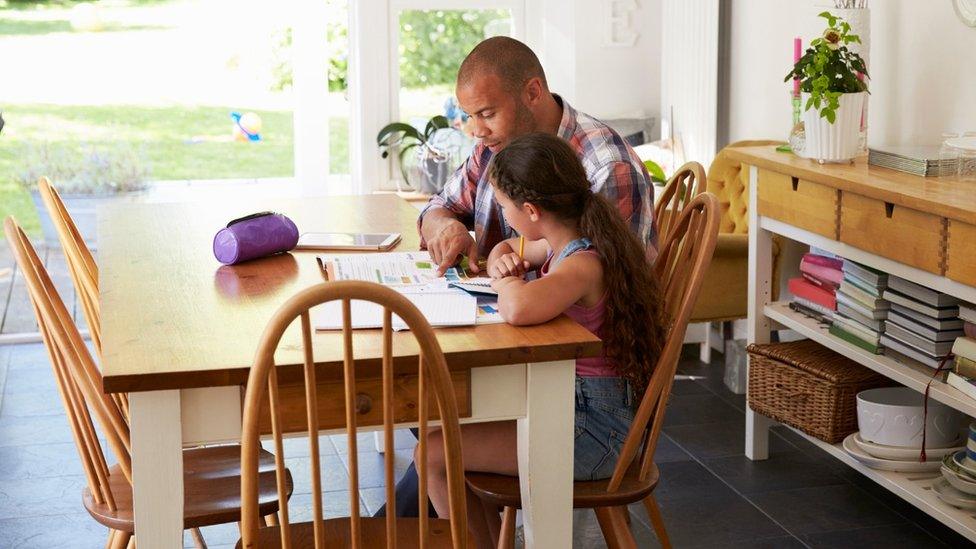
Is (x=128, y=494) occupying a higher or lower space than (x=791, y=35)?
lower

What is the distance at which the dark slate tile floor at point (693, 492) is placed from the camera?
2.89m

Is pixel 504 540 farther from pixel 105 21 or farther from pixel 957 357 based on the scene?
pixel 105 21

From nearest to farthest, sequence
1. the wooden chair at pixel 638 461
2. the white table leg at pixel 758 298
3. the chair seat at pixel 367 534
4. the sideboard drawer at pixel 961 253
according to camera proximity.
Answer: the chair seat at pixel 367 534 → the wooden chair at pixel 638 461 → the sideboard drawer at pixel 961 253 → the white table leg at pixel 758 298

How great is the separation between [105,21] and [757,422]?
22.5 feet

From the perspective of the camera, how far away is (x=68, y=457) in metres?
3.46

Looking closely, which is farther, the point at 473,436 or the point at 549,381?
the point at 473,436

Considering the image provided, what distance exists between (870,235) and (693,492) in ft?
2.85

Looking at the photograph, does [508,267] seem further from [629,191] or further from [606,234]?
[629,191]

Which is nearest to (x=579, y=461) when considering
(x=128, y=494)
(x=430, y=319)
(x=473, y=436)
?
(x=473, y=436)

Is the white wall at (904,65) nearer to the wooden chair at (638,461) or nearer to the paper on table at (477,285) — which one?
the wooden chair at (638,461)

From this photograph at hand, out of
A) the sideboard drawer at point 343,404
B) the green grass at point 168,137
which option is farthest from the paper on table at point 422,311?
the green grass at point 168,137

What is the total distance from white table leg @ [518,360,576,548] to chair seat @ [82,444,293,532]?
45 cm

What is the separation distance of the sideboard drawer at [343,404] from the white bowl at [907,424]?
1.43 meters

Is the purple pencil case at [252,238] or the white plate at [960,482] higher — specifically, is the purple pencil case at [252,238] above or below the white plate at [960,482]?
above
